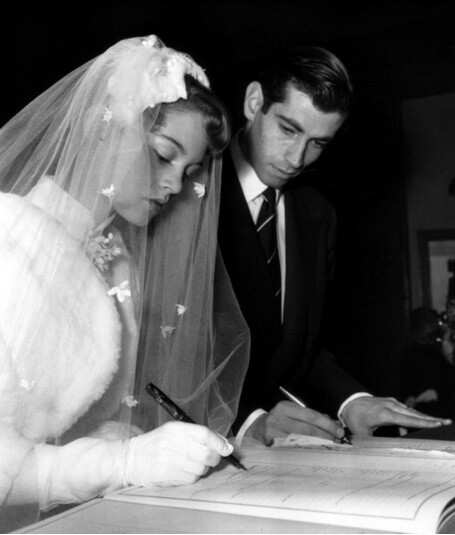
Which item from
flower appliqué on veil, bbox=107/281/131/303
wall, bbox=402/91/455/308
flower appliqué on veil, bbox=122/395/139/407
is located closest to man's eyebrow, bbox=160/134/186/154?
flower appliqué on veil, bbox=107/281/131/303

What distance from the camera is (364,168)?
12.4 ft

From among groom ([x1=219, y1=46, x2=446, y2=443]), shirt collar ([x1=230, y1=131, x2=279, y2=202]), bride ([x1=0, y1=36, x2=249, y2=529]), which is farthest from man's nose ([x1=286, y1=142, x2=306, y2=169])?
→ bride ([x1=0, y1=36, x2=249, y2=529])

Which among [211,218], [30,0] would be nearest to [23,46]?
[30,0]

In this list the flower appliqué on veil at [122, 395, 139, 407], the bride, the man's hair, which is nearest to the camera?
the bride

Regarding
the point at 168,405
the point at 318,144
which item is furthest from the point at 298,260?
the point at 168,405

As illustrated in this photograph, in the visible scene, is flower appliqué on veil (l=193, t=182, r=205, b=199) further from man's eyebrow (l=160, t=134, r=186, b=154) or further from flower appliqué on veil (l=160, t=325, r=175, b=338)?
flower appliqué on veil (l=160, t=325, r=175, b=338)

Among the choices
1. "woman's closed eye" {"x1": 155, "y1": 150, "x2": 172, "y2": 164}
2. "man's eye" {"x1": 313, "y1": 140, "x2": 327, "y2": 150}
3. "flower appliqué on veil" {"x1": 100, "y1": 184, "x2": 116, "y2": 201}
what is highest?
"man's eye" {"x1": 313, "y1": 140, "x2": 327, "y2": 150}

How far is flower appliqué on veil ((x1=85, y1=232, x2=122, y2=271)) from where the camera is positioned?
1.47 m

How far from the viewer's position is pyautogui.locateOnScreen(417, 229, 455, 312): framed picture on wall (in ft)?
12.1

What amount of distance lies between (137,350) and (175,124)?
48cm

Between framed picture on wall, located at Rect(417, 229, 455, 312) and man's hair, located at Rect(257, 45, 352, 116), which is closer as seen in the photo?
man's hair, located at Rect(257, 45, 352, 116)

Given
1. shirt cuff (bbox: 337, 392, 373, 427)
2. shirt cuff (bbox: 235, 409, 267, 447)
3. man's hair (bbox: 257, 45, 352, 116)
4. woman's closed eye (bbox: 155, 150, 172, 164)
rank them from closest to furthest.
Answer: woman's closed eye (bbox: 155, 150, 172, 164) → shirt cuff (bbox: 235, 409, 267, 447) → shirt cuff (bbox: 337, 392, 373, 427) → man's hair (bbox: 257, 45, 352, 116)

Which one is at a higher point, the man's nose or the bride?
the man's nose

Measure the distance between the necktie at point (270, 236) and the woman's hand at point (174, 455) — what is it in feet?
4.06
